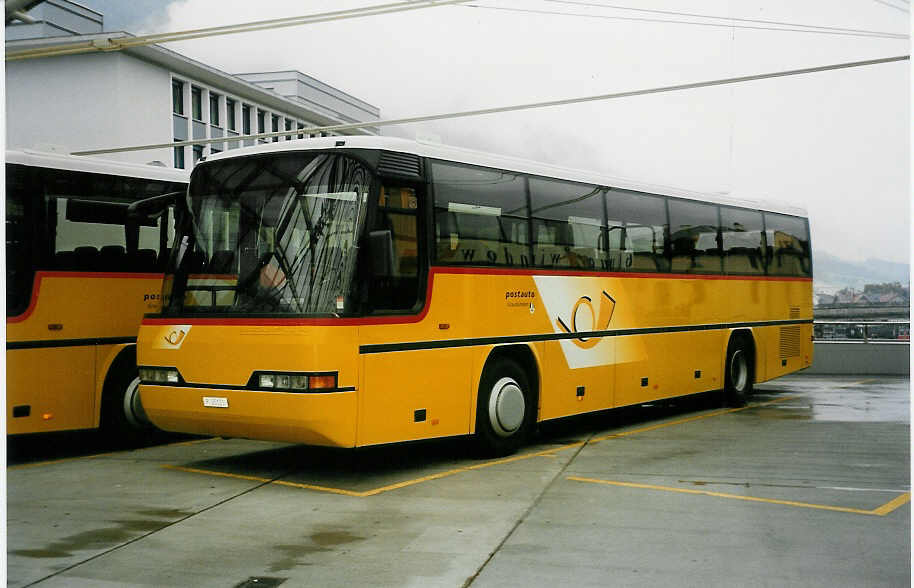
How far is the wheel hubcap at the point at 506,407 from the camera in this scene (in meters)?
11.5

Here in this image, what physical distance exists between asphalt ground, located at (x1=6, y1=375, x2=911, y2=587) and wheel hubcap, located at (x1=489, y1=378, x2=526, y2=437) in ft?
1.12

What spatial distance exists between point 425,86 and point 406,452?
8121 millimetres

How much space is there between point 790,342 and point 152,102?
37.0 meters

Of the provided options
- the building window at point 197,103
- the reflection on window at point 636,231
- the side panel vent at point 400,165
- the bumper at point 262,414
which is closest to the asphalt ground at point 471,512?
the bumper at point 262,414

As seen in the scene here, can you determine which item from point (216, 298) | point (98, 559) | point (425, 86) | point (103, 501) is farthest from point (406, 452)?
point (425, 86)

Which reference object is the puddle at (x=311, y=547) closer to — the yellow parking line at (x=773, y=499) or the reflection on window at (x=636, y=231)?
the yellow parking line at (x=773, y=499)

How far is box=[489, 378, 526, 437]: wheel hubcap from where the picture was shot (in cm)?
1149

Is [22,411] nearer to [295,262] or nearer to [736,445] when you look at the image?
[295,262]

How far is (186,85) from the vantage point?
52.1 metres

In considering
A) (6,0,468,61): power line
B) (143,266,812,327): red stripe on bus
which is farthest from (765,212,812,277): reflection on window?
(6,0,468,61): power line

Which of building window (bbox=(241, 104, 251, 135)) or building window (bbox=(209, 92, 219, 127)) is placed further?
building window (bbox=(241, 104, 251, 135))

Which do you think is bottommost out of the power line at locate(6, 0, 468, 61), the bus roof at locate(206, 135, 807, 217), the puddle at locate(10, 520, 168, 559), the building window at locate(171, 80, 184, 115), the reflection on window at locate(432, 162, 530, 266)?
the puddle at locate(10, 520, 168, 559)

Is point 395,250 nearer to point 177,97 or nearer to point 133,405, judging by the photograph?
point 133,405

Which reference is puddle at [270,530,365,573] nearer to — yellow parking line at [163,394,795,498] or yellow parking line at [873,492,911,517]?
yellow parking line at [163,394,795,498]
